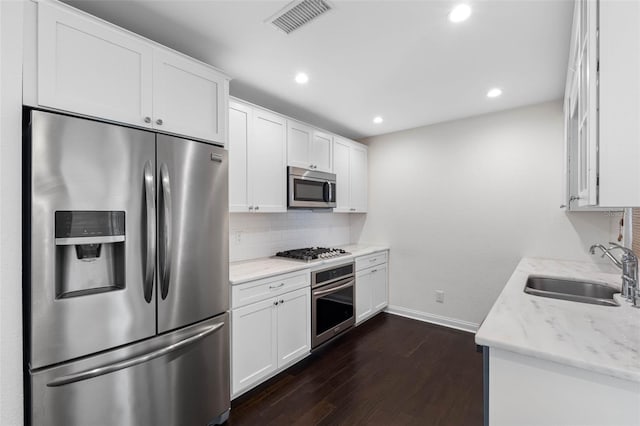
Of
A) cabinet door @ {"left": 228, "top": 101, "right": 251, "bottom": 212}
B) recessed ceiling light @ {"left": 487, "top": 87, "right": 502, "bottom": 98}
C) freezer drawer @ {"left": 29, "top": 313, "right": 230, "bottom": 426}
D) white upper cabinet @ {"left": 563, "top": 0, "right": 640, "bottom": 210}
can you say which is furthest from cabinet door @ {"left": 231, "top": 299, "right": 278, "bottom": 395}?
recessed ceiling light @ {"left": 487, "top": 87, "right": 502, "bottom": 98}

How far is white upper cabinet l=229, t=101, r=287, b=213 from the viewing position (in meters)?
2.53

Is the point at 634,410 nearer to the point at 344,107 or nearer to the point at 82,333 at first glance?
the point at 82,333

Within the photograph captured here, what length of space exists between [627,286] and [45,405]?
9.80ft

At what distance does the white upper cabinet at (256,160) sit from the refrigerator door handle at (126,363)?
103 centimetres

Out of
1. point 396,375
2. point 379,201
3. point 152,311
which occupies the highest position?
point 379,201

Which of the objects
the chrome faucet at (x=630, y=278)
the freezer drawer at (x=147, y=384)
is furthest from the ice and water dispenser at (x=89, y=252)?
the chrome faucet at (x=630, y=278)

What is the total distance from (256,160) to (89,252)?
5.06ft

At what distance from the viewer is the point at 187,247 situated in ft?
5.83

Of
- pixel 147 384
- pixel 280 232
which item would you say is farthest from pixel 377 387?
pixel 280 232

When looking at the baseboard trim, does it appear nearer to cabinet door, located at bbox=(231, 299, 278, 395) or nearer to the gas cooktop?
the gas cooktop

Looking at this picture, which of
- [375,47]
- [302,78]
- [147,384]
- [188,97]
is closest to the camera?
[147,384]

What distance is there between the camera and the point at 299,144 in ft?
10.4

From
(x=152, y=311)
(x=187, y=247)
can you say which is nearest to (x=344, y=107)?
(x=187, y=247)

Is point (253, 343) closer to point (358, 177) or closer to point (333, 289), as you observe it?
point (333, 289)
